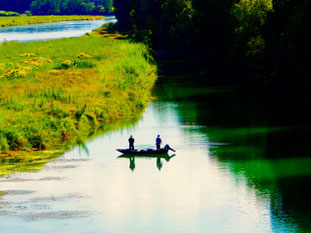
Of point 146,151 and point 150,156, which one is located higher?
point 146,151

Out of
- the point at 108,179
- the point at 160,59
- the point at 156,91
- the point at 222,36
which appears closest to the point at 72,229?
the point at 108,179

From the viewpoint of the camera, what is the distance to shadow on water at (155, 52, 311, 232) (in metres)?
35.8

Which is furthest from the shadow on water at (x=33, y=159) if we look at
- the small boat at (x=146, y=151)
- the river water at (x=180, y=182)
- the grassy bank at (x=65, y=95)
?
the small boat at (x=146, y=151)

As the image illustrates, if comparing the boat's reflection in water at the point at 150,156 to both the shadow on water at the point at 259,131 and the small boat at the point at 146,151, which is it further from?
the shadow on water at the point at 259,131

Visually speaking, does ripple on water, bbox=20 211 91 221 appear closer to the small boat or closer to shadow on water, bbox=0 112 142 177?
shadow on water, bbox=0 112 142 177

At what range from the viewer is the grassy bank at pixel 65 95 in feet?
160

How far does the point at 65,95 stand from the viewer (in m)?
58.5

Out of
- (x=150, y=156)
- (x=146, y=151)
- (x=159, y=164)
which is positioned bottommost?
(x=159, y=164)

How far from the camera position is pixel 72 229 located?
30.5 m

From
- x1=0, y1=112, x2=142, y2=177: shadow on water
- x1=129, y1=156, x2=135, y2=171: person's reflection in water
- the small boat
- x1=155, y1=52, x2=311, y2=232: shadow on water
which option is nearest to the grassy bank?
x1=0, y1=112, x2=142, y2=177: shadow on water

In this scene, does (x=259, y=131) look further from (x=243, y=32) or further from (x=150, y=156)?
(x=243, y=32)

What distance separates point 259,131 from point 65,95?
63.2 ft

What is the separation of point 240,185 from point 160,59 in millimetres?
82946

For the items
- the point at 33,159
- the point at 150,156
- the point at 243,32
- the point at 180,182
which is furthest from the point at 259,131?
the point at 243,32
